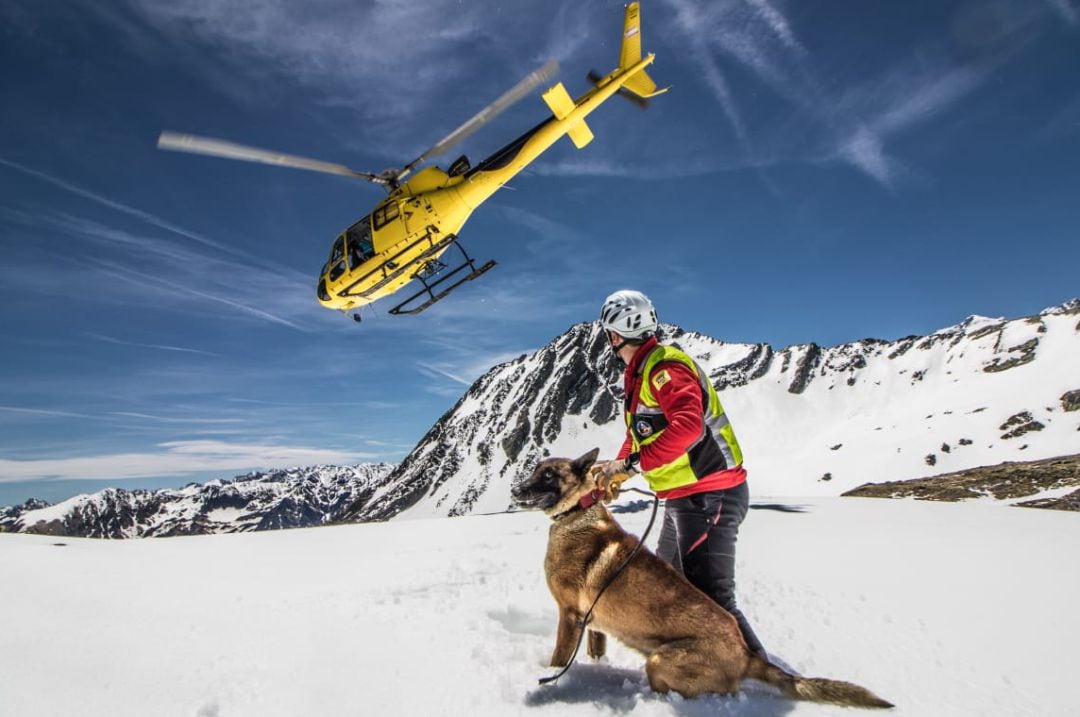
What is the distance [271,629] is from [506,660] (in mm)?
2077

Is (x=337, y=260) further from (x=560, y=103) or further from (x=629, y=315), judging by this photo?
(x=629, y=315)

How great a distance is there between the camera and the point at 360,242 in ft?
58.1

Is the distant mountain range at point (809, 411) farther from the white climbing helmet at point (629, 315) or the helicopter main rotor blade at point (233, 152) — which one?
the white climbing helmet at point (629, 315)

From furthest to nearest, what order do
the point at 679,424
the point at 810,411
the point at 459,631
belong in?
the point at 810,411
the point at 459,631
the point at 679,424

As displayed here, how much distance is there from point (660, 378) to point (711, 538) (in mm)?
1344

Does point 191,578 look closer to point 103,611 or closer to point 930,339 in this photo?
point 103,611

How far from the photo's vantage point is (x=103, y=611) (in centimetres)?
452

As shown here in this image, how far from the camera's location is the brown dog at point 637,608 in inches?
127

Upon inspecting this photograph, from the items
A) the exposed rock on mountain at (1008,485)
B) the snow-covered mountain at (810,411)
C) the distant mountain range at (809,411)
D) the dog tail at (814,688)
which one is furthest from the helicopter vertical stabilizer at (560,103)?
the snow-covered mountain at (810,411)

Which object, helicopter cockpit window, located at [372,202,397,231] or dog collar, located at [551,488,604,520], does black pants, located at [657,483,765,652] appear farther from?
helicopter cockpit window, located at [372,202,397,231]

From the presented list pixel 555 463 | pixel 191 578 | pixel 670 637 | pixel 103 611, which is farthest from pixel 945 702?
pixel 191 578

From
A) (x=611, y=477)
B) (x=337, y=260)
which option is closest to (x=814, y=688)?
(x=611, y=477)

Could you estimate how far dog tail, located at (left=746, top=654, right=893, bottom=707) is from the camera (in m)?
3.16

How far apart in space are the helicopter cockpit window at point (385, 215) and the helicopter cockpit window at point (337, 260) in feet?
5.18
